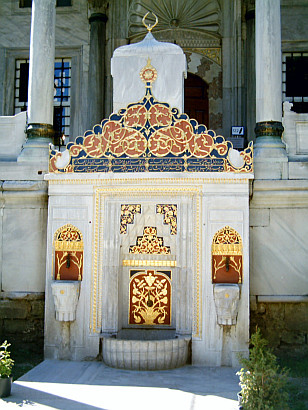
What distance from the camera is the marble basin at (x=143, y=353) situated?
756 centimetres

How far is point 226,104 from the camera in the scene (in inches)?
547

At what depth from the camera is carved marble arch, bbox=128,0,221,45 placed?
14281 millimetres

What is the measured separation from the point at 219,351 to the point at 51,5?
6.83 meters

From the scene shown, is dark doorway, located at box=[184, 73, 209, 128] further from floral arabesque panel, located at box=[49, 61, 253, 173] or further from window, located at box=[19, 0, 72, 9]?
floral arabesque panel, located at box=[49, 61, 253, 173]

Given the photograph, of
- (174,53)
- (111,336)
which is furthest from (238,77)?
(111,336)

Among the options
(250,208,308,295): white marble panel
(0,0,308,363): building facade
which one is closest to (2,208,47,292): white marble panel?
(0,0,308,363): building facade

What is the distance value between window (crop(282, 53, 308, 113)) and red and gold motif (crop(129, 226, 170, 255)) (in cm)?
705

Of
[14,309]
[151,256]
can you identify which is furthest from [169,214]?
[14,309]

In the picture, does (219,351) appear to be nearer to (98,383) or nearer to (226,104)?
(98,383)

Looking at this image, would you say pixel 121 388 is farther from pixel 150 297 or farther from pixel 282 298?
pixel 282 298

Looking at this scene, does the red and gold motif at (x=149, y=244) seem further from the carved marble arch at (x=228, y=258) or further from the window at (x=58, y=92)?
the window at (x=58, y=92)

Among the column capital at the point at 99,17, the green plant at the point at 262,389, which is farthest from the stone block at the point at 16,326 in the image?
the column capital at the point at 99,17

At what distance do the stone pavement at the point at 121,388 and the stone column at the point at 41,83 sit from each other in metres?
3.88

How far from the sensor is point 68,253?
342 inches
